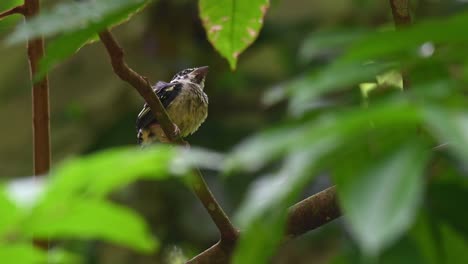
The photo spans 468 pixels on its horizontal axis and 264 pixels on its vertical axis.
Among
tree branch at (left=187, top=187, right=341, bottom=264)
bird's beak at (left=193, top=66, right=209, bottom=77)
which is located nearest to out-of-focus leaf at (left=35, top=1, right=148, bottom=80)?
tree branch at (left=187, top=187, right=341, bottom=264)

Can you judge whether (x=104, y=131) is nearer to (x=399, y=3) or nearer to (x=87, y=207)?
(x=399, y=3)

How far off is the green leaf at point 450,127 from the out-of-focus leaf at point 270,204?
0.06 m

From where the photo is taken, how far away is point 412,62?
0.62 m

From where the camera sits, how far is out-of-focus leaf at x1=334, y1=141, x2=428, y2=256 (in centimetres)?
50

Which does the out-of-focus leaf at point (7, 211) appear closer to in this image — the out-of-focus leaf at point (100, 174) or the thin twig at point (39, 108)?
the out-of-focus leaf at point (100, 174)

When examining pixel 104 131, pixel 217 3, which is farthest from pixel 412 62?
pixel 104 131

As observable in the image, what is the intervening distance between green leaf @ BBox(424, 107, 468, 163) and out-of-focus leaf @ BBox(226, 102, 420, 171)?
10 millimetres

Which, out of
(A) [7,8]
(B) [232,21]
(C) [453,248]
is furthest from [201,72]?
(C) [453,248]

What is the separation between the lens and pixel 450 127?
Result: 524mm

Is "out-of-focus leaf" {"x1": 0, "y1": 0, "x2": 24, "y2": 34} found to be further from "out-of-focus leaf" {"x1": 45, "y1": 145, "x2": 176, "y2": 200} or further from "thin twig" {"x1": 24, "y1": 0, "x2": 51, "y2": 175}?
"out-of-focus leaf" {"x1": 45, "y1": 145, "x2": 176, "y2": 200}

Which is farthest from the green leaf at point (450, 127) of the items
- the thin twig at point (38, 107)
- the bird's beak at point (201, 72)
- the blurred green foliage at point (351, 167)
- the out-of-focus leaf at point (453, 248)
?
the bird's beak at point (201, 72)

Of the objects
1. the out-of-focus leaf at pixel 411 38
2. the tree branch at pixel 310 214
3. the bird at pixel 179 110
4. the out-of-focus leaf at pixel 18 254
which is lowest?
the bird at pixel 179 110

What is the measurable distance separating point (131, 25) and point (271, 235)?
12.1 feet

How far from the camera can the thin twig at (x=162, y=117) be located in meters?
1.16
